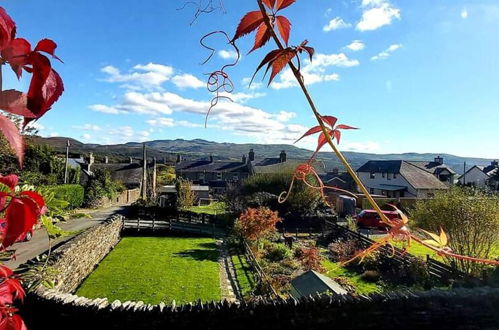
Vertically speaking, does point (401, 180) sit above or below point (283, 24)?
below

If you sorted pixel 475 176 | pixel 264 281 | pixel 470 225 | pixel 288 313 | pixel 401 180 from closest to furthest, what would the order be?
pixel 288 313 → pixel 264 281 → pixel 470 225 → pixel 401 180 → pixel 475 176

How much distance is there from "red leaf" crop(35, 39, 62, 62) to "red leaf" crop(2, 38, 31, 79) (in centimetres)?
1

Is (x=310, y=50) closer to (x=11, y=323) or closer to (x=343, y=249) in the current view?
(x=11, y=323)

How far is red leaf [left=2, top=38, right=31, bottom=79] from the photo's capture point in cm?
50

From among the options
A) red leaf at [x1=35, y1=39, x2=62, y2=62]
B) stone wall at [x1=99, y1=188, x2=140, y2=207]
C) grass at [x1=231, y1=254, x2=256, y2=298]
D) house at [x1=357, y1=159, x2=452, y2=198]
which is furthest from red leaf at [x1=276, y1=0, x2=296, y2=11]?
house at [x1=357, y1=159, x2=452, y2=198]

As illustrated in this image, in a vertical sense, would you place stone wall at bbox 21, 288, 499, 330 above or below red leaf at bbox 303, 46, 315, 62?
below

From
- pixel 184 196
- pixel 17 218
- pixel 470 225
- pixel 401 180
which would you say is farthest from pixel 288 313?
pixel 401 180

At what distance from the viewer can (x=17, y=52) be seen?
50 centimetres

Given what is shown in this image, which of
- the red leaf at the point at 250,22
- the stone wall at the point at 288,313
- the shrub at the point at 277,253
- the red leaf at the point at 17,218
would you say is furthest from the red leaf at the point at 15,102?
the shrub at the point at 277,253

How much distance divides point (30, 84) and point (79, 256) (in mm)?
13185

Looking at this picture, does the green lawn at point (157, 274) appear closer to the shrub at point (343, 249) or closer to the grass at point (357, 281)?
the grass at point (357, 281)

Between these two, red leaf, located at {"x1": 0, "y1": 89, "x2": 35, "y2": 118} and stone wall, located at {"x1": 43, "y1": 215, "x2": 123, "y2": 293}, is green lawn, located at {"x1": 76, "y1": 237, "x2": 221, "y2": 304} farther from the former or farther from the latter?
red leaf, located at {"x1": 0, "y1": 89, "x2": 35, "y2": 118}

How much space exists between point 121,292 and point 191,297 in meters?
2.21

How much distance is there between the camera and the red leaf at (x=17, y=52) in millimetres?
498
